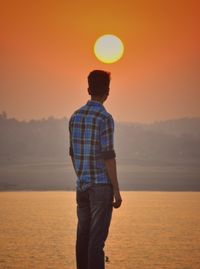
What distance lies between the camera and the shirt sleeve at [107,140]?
5.66 meters

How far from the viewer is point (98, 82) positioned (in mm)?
5824

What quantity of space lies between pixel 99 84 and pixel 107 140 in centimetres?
47

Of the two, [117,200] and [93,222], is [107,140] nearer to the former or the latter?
[117,200]

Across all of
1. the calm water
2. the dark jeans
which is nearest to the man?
the dark jeans

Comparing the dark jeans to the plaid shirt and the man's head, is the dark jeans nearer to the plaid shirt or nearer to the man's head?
the plaid shirt

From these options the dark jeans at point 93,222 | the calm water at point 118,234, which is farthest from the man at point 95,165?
the calm water at point 118,234

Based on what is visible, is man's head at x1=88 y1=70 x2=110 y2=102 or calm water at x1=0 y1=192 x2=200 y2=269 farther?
calm water at x1=0 y1=192 x2=200 y2=269

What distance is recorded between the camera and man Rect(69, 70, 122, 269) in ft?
18.6

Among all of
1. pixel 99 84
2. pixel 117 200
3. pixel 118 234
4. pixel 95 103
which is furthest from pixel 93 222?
pixel 118 234

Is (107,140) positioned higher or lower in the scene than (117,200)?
higher

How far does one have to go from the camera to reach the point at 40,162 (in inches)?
1409

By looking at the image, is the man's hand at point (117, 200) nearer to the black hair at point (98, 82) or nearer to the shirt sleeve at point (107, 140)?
the shirt sleeve at point (107, 140)

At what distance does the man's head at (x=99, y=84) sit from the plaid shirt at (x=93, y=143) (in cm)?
10

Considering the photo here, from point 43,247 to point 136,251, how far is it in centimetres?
111
